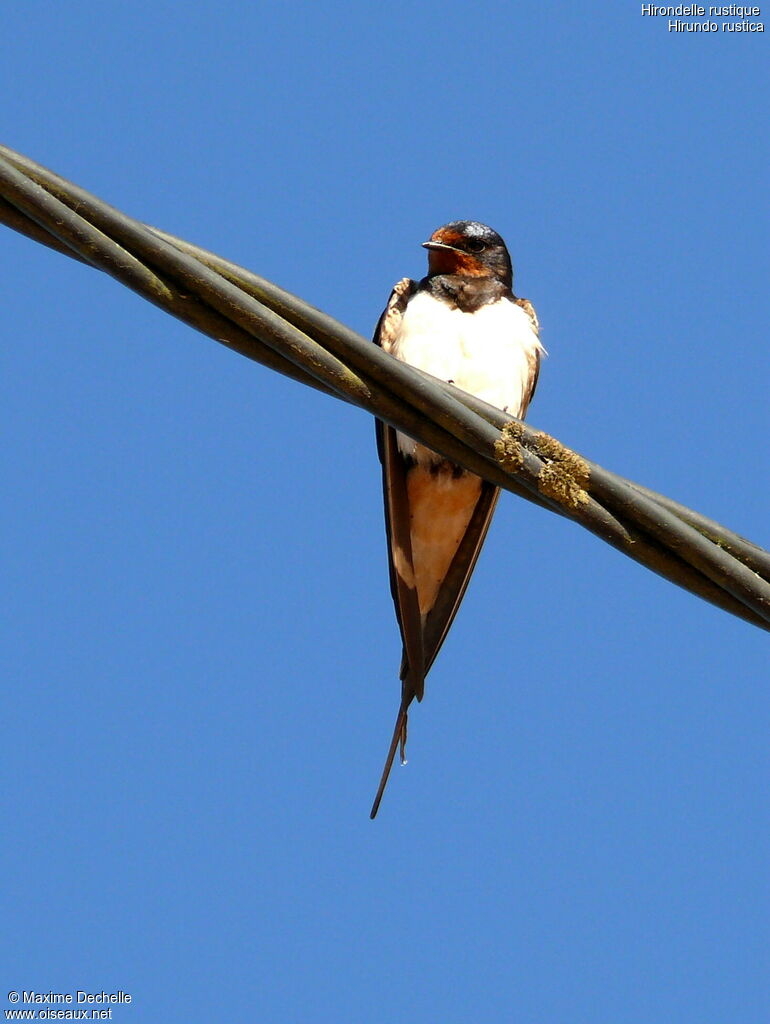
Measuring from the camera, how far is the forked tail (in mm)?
3221

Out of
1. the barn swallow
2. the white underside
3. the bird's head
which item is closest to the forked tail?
the barn swallow

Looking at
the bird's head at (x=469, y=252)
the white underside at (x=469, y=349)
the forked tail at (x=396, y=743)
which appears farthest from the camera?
the bird's head at (x=469, y=252)

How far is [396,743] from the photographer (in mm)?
3309

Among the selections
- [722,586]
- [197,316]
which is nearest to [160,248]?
[197,316]

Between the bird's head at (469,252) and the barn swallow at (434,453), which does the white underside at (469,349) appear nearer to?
the barn swallow at (434,453)

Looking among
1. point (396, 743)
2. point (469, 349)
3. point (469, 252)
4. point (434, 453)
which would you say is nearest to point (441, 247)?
point (469, 252)

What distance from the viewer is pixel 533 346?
13.9 feet

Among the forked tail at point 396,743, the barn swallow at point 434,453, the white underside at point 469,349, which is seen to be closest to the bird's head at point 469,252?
the barn swallow at point 434,453

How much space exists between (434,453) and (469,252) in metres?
1.01

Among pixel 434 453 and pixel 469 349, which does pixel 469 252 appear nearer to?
pixel 469 349

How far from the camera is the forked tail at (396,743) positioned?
3221 millimetres

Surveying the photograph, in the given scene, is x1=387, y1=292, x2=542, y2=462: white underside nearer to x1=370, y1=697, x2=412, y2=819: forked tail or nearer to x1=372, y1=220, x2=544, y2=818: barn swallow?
x1=372, y1=220, x2=544, y2=818: barn swallow

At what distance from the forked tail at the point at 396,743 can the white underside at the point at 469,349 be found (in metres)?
0.87

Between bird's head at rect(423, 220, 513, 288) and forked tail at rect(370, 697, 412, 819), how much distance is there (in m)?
1.65
